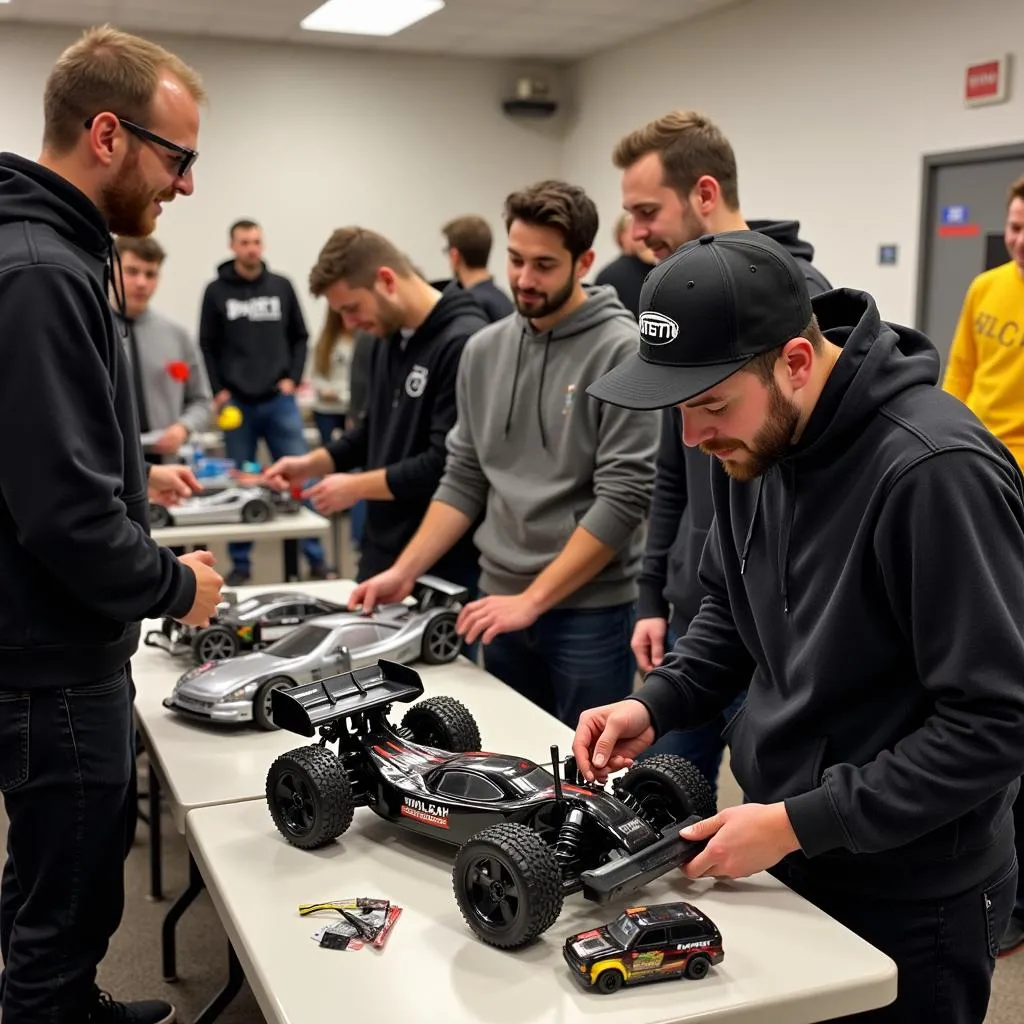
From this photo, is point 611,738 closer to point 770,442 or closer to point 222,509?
point 770,442

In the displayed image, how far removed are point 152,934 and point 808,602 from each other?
2099 millimetres

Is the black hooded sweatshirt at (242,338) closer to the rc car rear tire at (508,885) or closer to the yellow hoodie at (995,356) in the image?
the yellow hoodie at (995,356)

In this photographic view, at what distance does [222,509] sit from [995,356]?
2.55 m

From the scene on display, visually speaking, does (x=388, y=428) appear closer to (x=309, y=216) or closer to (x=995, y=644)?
(x=995, y=644)

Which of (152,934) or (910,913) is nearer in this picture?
(910,913)

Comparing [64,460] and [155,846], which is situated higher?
[64,460]

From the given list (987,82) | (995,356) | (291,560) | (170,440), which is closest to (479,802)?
(995,356)

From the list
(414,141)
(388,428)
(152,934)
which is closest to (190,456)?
(388,428)

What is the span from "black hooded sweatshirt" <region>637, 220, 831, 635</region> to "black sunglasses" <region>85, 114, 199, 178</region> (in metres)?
0.98

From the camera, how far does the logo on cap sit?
1.29m

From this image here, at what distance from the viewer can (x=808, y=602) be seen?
138cm

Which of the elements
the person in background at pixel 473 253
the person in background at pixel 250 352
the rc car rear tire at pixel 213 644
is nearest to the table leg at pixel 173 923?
the rc car rear tire at pixel 213 644

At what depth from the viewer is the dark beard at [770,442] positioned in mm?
1320

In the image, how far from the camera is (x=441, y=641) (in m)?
2.42
